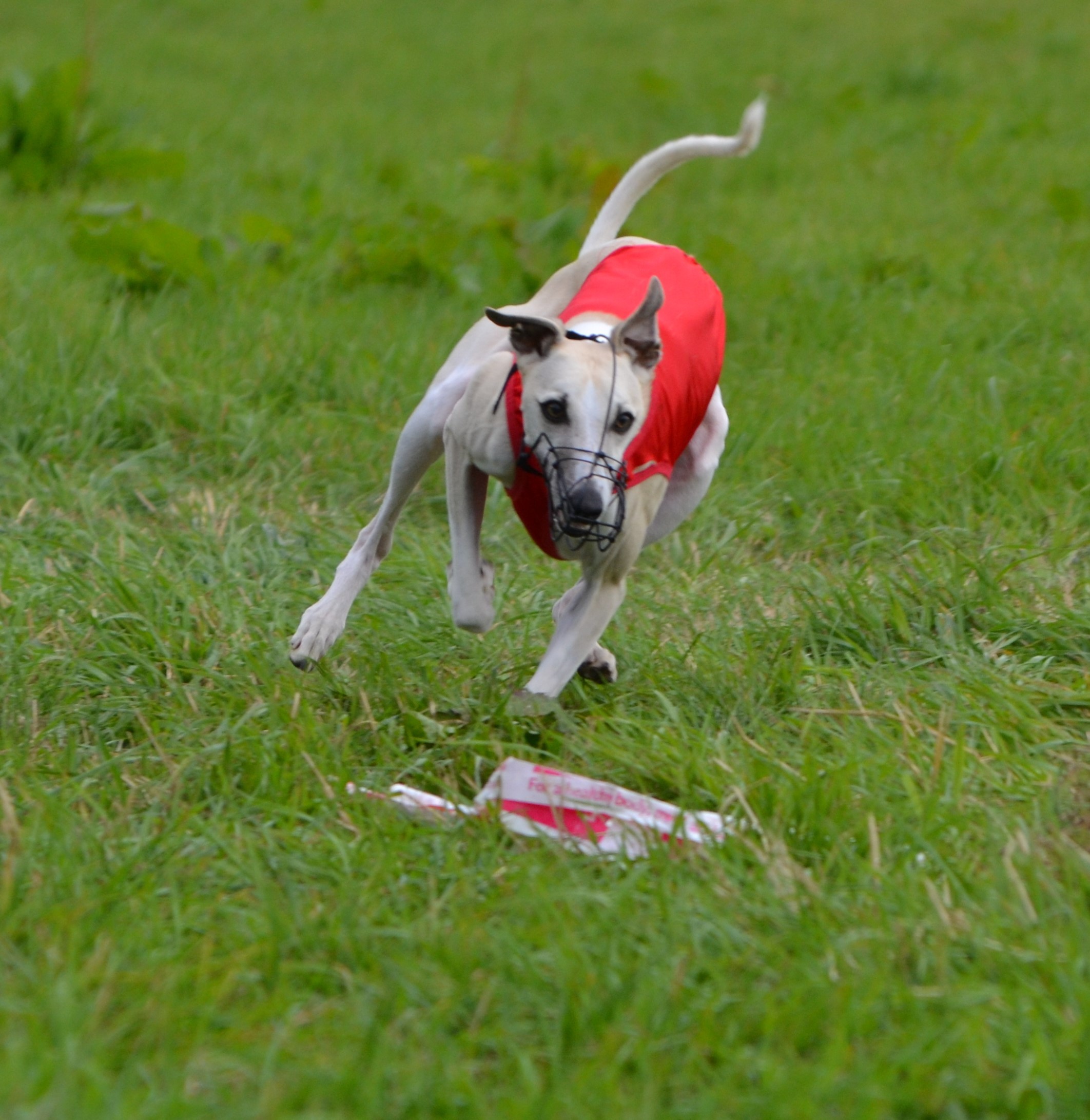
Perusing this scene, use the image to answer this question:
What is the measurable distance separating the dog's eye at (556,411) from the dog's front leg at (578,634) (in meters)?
0.48

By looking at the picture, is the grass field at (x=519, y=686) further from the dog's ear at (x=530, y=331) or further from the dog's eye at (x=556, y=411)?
the dog's ear at (x=530, y=331)

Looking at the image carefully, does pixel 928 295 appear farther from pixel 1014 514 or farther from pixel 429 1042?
pixel 429 1042

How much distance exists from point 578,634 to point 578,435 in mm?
572

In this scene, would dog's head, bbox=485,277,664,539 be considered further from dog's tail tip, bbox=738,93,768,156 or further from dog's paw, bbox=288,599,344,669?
dog's tail tip, bbox=738,93,768,156

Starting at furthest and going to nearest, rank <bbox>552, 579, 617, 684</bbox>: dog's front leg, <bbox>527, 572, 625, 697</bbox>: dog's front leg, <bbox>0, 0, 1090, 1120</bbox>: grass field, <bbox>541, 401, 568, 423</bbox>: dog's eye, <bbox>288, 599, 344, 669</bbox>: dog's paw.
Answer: <bbox>552, 579, 617, 684</bbox>: dog's front leg, <bbox>288, 599, 344, 669</bbox>: dog's paw, <bbox>527, 572, 625, 697</bbox>: dog's front leg, <bbox>541, 401, 568, 423</bbox>: dog's eye, <bbox>0, 0, 1090, 1120</bbox>: grass field

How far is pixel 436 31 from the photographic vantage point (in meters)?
14.1

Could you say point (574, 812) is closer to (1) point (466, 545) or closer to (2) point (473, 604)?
(2) point (473, 604)

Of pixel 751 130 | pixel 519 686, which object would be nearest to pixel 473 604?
pixel 519 686

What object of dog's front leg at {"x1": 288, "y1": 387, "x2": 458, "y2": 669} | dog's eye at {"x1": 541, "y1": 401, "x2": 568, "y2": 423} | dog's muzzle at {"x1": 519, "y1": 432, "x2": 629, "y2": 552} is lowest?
dog's front leg at {"x1": 288, "y1": 387, "x2": 458, "y2": 669}

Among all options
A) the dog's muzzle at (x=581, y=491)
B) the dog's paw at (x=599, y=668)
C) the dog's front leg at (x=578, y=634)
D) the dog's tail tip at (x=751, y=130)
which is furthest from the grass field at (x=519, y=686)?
the dog's tail tip at (x=751, y=130)

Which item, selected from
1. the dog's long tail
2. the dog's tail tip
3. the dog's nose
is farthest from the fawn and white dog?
the dog's tail tip

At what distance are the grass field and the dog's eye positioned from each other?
31.7 inches

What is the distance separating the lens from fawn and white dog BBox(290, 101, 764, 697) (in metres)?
3.21

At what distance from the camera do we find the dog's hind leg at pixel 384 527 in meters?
3.76
